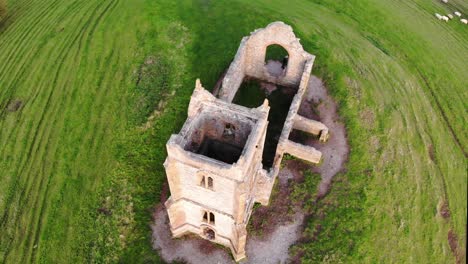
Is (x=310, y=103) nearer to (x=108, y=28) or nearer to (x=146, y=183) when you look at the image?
(x=146, y=183)

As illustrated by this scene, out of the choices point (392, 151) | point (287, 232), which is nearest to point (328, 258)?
point (287, 232)

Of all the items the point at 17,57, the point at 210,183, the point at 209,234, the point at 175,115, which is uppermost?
the point at 210,183

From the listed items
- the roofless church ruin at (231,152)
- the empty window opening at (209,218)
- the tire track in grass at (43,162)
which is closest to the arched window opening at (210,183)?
the roofless church ruin at (231,152)

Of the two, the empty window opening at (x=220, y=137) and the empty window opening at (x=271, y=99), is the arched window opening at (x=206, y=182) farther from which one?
the empty window opening at (x=271, y=99)

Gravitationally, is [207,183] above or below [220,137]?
above

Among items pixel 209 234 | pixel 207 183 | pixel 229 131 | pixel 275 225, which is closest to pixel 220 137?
pixel 229 131

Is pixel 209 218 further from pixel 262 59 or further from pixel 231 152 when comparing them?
pixel 262 59
